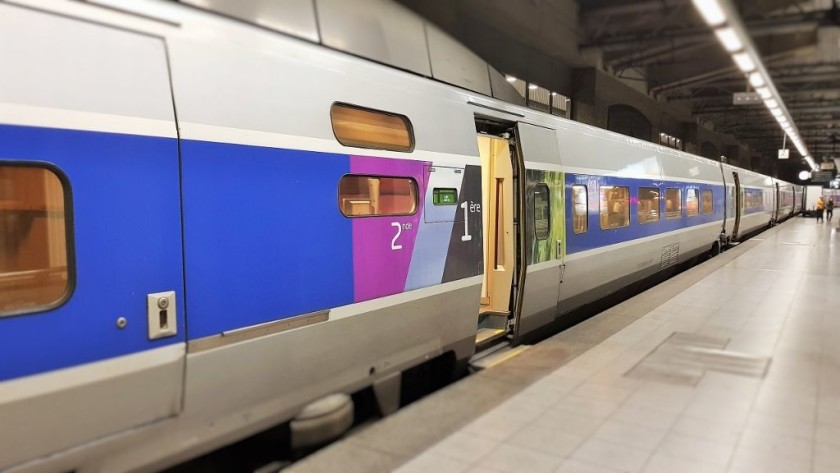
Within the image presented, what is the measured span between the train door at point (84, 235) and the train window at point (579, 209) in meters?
5.24

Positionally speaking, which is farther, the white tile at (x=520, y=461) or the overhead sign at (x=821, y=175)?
the overhead sign at (x=821, y=175)

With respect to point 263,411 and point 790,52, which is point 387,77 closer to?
point 263,411

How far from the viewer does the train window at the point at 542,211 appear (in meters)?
Result: 6.03

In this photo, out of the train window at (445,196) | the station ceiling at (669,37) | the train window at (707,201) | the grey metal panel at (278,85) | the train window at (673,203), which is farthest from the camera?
the train window at (707,201)

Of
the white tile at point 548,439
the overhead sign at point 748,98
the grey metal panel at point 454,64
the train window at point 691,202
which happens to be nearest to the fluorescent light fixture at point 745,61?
the train window at point 691,202

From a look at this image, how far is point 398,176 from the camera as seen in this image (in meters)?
4.02

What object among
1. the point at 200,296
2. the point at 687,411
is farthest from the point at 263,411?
the point at 687,411

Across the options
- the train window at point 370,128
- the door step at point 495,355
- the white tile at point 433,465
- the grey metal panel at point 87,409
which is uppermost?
the train window at point 370,128

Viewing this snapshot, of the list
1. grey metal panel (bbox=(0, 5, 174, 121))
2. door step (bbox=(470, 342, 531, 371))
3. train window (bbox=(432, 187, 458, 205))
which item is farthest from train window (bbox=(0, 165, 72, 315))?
door step (bbox=(470, 342, 531, 371))

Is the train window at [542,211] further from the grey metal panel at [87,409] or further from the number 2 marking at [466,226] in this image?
the grey metal panel at [87,409]

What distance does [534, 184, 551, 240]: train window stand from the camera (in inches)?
237

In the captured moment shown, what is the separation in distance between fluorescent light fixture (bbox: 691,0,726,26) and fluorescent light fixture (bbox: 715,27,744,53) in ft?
1.43

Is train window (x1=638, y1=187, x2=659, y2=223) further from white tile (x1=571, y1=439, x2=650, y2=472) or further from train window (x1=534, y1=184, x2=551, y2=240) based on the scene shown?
white tile (x1=571, y1=439, x2=650, y2=472)

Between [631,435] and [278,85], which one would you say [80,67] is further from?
[631,435]
